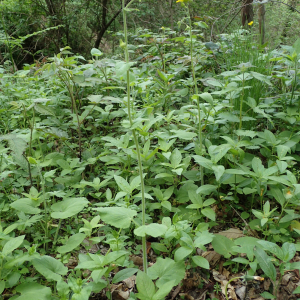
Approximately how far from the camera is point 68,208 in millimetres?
1379

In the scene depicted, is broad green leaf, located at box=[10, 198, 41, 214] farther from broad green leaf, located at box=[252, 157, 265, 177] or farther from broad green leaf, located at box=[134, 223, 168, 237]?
broad green leaf, located at box=[252, 157, 265, 177]

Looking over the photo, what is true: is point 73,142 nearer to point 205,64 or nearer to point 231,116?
point 231,116

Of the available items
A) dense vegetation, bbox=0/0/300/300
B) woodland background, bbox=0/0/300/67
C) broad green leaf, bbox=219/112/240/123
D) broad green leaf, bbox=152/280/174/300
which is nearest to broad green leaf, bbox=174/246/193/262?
dense vegetation, bbox=0/0/300/300

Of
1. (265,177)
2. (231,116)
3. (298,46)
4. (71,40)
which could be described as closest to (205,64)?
(298,46)

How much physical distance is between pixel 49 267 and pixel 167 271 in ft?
1.83

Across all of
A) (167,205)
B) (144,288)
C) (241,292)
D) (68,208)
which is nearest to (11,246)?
(68,208)

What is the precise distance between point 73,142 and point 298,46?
2.14 metres

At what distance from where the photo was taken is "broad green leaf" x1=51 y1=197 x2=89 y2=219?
1.31m

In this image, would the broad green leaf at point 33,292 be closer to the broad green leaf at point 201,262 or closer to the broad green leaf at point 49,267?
the broad green leaf at point 49,267

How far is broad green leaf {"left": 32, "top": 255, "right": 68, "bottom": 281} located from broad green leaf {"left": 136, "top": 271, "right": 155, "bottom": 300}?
349 mm

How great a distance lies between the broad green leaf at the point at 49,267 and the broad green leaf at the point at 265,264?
2.96 ft

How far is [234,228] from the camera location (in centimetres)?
164

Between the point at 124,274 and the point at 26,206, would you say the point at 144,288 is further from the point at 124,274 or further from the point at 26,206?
the point at 26,206

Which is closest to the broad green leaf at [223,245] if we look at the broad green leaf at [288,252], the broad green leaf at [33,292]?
the broad green leaf at [288,252]
